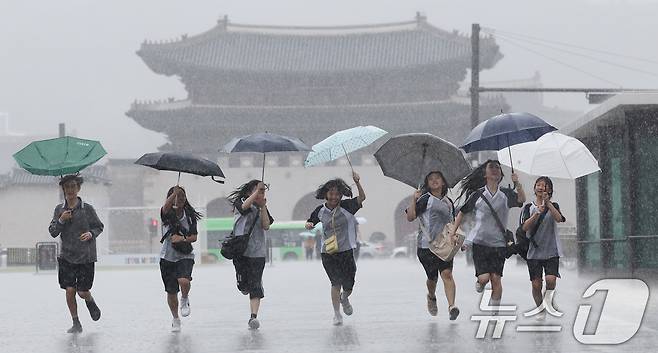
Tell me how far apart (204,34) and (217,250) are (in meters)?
13.2

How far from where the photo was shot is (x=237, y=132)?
2324 inches

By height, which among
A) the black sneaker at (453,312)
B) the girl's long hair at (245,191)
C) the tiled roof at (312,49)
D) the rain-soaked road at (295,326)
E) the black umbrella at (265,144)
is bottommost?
the rain-soaked road at (295,326)

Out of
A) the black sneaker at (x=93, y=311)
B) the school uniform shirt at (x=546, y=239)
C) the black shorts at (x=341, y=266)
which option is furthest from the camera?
the black shorts at (x=341, y=266)

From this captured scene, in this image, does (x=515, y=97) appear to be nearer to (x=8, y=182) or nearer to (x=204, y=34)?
(x=204, y=34)

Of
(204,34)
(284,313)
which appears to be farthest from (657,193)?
(204,34)

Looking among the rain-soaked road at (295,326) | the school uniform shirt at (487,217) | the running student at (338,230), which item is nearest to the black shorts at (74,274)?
the rain-soaked road at (295,326)

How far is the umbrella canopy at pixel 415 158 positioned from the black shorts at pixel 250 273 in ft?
5.49

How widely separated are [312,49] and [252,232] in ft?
164

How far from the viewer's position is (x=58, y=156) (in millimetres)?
11273

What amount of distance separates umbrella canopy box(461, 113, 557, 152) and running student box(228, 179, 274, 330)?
205cm

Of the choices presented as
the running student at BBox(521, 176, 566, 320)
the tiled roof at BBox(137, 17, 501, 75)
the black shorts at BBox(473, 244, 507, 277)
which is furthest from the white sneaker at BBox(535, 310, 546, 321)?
the tiled roof at BBox(137, 17, 501, 75)

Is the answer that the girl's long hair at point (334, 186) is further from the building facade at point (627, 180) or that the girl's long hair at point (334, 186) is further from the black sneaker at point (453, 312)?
the building facade at point (627, 180)

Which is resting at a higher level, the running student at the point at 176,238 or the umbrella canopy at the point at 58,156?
the umbrella canopy at the point at 58,156

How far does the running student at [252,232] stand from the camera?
11.0 meters
